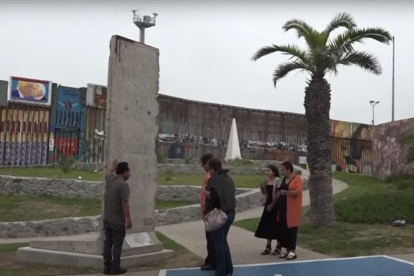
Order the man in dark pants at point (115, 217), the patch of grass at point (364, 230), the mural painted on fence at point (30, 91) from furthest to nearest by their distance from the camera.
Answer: the mural painted on fence at point (30, 91) < the patch of grass at point (364, 230) < the man in dark pants at point (115, 217)

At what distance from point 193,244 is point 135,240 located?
2.35m

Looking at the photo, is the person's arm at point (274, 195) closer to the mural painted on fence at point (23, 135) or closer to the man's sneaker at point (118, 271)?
the man's sneaker at point (118, 271)

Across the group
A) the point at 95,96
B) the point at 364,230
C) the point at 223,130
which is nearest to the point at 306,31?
the point at 364,230

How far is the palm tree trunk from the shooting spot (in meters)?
11.7

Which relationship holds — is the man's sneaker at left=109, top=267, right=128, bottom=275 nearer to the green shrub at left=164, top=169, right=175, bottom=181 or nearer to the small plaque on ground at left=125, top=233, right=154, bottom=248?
the small plaque on ground at left=125, top=233, right=154, bottom=248

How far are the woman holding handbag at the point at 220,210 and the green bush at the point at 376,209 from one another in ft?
21.7

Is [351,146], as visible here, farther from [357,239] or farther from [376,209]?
[357,239]

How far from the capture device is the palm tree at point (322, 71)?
11.8 metres

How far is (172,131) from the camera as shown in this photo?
33188 mm

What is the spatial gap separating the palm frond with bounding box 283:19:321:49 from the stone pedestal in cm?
422

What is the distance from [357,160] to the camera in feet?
147

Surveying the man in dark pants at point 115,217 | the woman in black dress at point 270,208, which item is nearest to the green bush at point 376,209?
the woman in black dress at point 270,208

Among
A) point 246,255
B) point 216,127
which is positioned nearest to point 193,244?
point 246,255

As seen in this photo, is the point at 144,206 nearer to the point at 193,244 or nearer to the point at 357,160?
the point at 193,244
